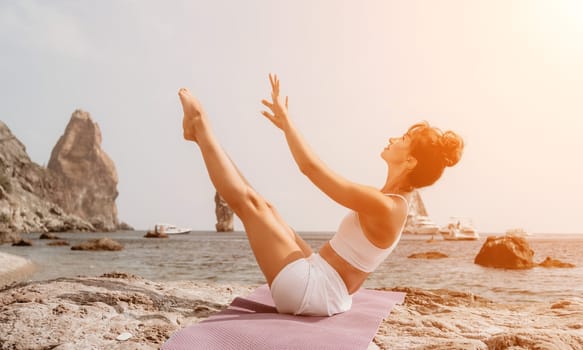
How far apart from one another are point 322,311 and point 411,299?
6.73ft

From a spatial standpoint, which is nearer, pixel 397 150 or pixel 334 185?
pixel 334 185

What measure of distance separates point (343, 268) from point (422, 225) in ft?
187

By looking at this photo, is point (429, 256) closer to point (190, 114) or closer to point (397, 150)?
point (397, 150)

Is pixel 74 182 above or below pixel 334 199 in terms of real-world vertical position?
above

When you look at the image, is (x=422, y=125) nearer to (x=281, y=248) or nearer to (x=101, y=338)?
(x=281, y=248)

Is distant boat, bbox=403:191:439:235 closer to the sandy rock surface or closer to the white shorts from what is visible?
the sandy rock surface

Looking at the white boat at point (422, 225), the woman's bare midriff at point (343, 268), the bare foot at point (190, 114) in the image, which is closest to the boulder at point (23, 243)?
the bare foot at point (190, 114)

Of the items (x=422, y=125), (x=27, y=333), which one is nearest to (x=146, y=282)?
(x=27, y=333)

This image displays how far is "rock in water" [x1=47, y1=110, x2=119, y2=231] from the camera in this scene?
277 feet

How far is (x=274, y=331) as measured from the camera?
2768mm

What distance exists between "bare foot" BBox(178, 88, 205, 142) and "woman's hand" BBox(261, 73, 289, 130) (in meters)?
0.44

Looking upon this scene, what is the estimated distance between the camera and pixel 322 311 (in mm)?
3221

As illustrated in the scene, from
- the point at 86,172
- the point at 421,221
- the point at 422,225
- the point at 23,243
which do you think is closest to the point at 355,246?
the point at 23,243

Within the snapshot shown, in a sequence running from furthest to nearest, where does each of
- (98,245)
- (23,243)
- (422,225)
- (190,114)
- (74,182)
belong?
(74,182) → (422,225) → (23,243) → (98,245) → (190,114)
